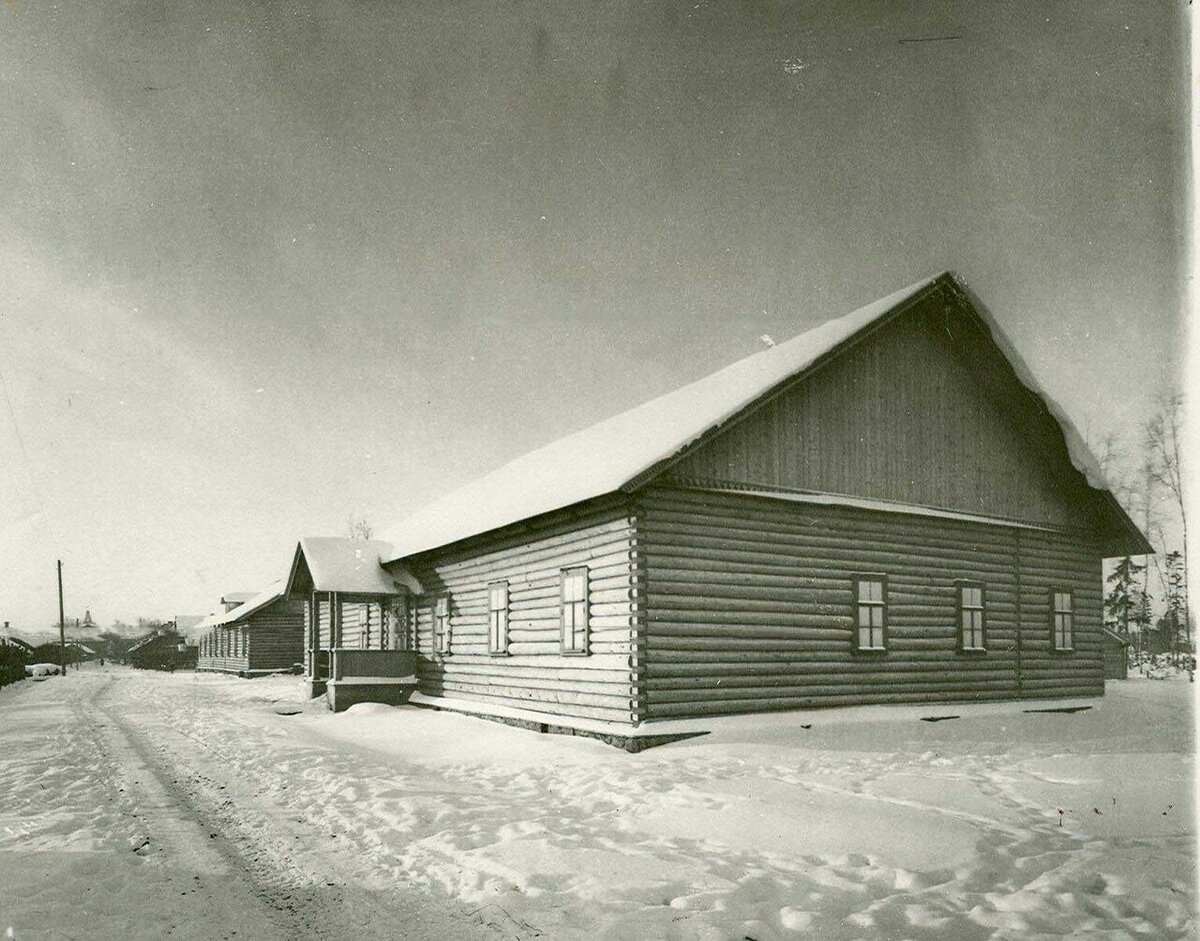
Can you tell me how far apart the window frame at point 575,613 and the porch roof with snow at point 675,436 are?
118cm

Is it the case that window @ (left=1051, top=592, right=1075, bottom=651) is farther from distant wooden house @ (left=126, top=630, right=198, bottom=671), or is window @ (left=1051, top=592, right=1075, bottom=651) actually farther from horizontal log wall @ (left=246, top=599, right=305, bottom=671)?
distant wooden house @ (left=126, top=630, right=198, bottom=671)

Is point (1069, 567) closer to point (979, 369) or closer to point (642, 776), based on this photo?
point (979, 369)

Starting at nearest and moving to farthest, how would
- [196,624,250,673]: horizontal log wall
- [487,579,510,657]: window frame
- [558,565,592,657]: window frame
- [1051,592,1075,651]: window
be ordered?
[558,565,592,657]: window frame
[487,579,510,657]: window frame
[1051,592,1075,651]: window
[196,624,250,673]: horizontal log wall

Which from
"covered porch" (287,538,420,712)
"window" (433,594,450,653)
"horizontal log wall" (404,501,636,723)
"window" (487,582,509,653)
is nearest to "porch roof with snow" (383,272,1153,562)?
"horizontal log wall" (404,501,636,723)

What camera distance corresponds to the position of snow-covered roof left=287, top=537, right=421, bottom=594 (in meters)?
23.2

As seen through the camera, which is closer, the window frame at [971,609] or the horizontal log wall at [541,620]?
the horizontal log wall at [541,620]

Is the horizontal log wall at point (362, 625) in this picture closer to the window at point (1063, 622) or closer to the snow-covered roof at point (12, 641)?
the window at point (1063, 622)

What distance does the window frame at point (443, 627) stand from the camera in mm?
21750

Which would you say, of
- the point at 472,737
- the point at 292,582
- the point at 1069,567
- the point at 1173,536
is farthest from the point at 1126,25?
the point at 1173,536

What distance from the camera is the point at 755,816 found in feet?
30.2

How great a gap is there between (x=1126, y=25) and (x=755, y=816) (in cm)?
743

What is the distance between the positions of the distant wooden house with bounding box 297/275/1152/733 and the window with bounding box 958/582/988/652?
47 mm

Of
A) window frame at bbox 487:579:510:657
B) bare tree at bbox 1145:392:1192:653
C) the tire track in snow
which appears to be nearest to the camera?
the tire track in snow

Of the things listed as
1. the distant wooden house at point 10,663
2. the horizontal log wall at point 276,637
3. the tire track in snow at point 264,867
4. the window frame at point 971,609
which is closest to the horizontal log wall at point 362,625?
the tire track in snow at point 264,867
